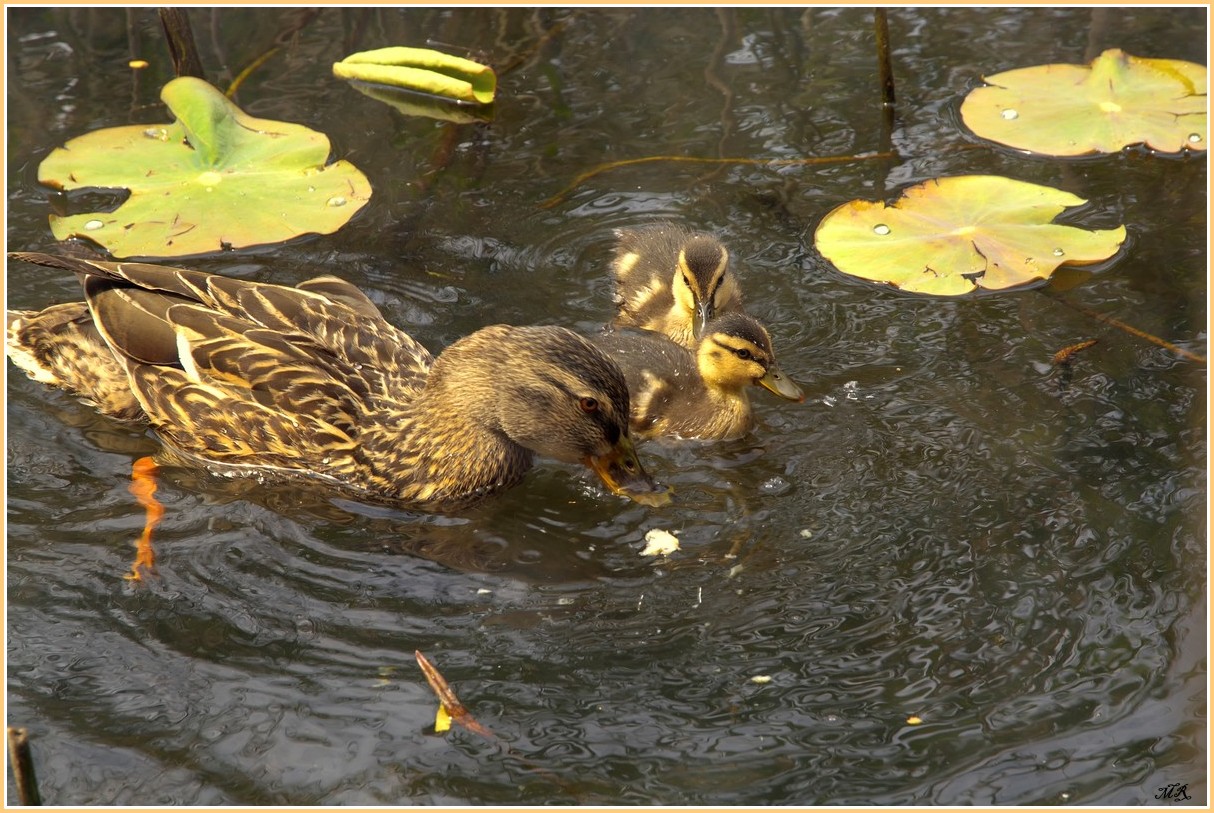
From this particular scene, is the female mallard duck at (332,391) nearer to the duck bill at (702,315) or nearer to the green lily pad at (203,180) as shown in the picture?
the green lily pad at (203,180)

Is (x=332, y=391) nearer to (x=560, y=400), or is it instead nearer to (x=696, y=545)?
(x=560, y=400)

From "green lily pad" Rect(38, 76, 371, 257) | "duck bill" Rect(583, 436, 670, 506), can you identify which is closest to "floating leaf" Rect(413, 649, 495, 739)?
"duck bill" Rect(583, 436, 670, 506)

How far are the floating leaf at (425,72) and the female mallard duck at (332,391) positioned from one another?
2.26 meters

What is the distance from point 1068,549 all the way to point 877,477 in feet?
2.46

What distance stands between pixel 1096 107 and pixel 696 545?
12.1ft

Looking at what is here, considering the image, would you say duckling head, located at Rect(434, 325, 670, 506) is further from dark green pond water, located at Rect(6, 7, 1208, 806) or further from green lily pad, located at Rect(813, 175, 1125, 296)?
green lily pad, located at Rect(813, 175, 1125, 296)

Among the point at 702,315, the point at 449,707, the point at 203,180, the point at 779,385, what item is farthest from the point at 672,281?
the point at 449,707

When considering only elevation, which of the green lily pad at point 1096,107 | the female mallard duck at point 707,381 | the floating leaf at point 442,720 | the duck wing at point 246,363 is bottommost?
the female mallard duck at point 707,381

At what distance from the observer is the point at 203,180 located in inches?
247

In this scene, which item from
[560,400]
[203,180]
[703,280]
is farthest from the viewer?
[203,180]

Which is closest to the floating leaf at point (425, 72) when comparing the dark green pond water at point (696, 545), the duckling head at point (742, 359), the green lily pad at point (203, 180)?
the dark green pond water at point (696, 545)

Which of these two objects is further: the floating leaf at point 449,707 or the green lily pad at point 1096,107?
the green lily pad at point 1096,107

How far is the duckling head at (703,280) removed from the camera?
5648 millimetres

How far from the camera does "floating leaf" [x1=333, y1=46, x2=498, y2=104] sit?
7.09 m
